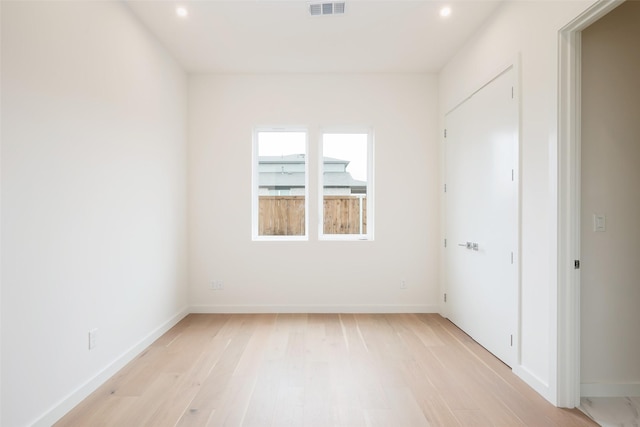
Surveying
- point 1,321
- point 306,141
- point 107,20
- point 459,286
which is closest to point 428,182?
point 459,286

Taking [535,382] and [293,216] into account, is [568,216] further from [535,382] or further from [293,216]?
[293,216]

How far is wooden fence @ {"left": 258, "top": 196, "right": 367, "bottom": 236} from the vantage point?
166 inches

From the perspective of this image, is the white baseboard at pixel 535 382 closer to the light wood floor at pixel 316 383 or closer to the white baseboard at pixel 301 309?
the light wood floor at pixel 316 383

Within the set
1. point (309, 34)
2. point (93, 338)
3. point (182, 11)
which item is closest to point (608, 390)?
point (93, 338)

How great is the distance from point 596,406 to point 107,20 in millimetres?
4257

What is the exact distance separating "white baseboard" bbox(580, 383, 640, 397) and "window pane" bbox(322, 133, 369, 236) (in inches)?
99.6

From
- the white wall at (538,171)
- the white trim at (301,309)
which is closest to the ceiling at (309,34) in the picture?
the white wall at (538,171)

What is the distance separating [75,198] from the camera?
215 cm

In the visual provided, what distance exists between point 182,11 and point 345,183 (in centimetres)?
244

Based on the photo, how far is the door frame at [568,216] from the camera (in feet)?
6.75

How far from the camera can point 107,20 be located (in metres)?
2.49

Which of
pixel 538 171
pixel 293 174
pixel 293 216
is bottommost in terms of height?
pixel 293 216

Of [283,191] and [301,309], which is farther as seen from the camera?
[283,191]

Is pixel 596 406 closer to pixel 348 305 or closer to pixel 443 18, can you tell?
pixel 348 305
